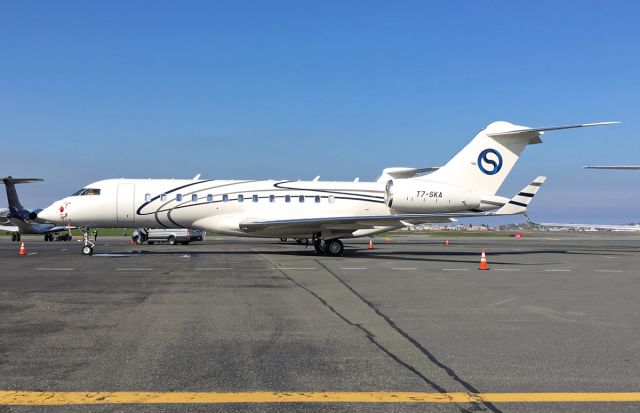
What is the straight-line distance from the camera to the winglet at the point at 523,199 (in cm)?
2938

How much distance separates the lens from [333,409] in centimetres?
436

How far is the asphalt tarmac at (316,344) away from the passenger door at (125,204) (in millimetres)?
10632

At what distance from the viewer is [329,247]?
23750mm

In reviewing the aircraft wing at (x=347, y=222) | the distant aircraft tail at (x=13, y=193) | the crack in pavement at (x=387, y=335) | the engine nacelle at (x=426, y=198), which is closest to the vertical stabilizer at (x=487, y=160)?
the engine nacelle at (x=426, y=198)

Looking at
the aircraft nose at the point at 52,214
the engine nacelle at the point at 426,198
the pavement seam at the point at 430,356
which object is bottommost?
the pavement seam at the point at 430,356

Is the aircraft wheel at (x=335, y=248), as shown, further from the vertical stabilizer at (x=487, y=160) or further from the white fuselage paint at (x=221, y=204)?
the vertical stabilizer at (x=487, y=160)

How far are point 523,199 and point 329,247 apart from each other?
43.5 ft

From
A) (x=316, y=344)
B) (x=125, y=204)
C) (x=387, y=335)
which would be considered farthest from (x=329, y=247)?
(x=316, y=344)

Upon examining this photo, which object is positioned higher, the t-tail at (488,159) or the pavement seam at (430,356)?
the t-tail at (488,159)

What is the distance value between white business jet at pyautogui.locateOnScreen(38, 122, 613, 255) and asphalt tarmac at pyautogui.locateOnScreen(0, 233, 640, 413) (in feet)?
35.0

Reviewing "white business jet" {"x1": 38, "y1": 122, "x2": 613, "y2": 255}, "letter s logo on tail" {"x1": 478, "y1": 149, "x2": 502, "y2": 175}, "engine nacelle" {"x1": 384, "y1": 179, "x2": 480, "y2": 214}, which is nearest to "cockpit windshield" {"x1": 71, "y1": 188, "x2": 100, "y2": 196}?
"white business jet" {"x1": 38, "y1": 122, "x2": 613, "y2": 255}

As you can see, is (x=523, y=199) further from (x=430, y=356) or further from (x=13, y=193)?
(x=13, y=193)

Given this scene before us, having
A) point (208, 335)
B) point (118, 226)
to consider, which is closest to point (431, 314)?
point (208, 335)

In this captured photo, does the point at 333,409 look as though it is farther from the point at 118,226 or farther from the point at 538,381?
the point at 118,226
